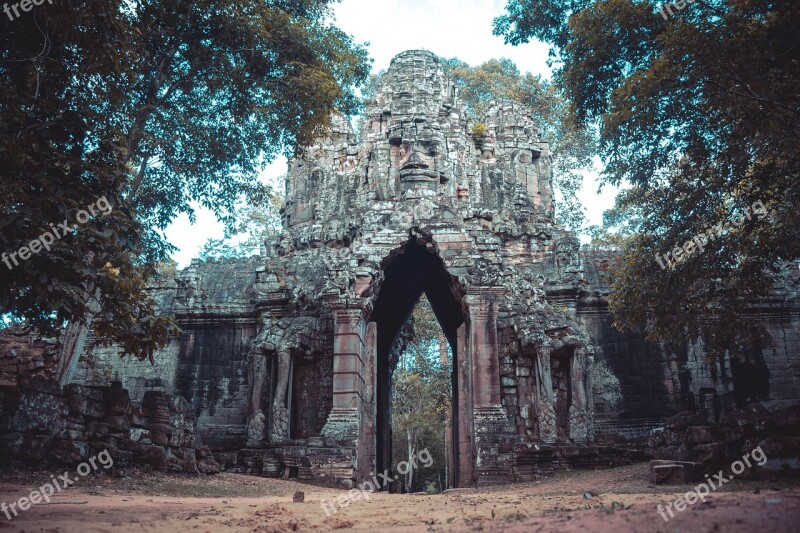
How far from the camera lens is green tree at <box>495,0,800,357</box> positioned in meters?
8.52

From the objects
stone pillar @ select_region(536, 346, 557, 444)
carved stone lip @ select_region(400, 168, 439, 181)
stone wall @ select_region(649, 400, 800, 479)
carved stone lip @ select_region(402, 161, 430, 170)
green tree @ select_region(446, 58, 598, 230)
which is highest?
green tree @ select_region(446, 58, 598, 230)

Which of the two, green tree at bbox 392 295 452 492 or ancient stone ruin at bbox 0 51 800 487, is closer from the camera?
ancient stone ruin at bbox 0 51 800 487

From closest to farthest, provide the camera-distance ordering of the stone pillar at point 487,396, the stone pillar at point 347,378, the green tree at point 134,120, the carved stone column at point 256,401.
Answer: the green tree at point 134,120 → the stone pillar at point 487,396 → the stone pillar at point 347,378 → the carved stone column at point 256,401

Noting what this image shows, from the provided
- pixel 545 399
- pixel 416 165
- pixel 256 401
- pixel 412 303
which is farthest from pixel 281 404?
pixel 416 165

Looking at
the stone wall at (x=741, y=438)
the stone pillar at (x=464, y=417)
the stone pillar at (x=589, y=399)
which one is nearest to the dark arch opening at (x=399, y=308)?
the stone pillar at (x=464, y=417)

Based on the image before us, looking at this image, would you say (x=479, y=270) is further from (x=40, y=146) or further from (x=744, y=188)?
(x=40, y=146)

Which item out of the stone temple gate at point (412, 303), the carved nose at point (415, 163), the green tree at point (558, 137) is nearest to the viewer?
the stone temple gate at point (412, 303)

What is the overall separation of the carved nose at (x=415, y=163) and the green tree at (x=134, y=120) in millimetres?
2145

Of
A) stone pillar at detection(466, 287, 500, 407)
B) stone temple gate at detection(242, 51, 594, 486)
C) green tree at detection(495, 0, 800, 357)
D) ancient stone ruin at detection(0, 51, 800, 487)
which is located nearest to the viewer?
green tree at detection(495, 0, 800, 357)

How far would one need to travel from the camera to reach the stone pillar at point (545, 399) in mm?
12133

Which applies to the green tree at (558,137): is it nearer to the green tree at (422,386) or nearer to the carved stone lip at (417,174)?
the green tree at (422,386)

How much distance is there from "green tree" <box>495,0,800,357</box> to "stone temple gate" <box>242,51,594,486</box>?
2.15 m

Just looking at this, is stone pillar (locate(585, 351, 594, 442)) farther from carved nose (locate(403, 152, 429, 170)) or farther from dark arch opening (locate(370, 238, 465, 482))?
carved nose (locate(403, 152, 429, 170))

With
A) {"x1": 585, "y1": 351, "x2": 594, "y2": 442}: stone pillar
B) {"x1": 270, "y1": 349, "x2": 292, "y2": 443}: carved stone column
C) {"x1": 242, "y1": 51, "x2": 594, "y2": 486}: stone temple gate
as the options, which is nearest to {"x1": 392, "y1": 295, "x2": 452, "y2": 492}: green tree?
{"x1": 242, "y1": 51, "x2": 594, "y2": 486}: stone temple gate
